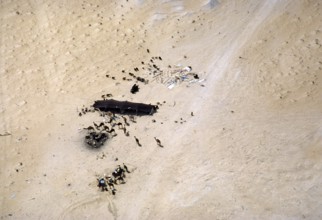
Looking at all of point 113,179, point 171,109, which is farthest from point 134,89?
point 113,179

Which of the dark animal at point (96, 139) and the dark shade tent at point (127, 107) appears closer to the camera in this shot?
the dark animal at point (96, 139)

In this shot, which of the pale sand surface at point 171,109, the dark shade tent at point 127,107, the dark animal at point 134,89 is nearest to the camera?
the pale sand surface at point 171,109

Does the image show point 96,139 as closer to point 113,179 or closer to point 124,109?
point 124,109

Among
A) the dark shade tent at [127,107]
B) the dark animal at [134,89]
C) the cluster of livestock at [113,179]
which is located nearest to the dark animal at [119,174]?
the cluster of livestock at [113,179]

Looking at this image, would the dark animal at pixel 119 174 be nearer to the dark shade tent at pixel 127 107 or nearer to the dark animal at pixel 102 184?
the dark animal at pixel 102 184

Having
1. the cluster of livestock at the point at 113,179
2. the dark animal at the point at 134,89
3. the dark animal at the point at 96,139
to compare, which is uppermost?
the dark animal at the point at 134,89

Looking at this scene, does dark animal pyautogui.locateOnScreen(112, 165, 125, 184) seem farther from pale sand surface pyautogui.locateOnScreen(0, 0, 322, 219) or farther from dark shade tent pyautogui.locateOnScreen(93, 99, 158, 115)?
dark shade tent pyautogui.locateOnScreen(93, 99, 158, 115)
